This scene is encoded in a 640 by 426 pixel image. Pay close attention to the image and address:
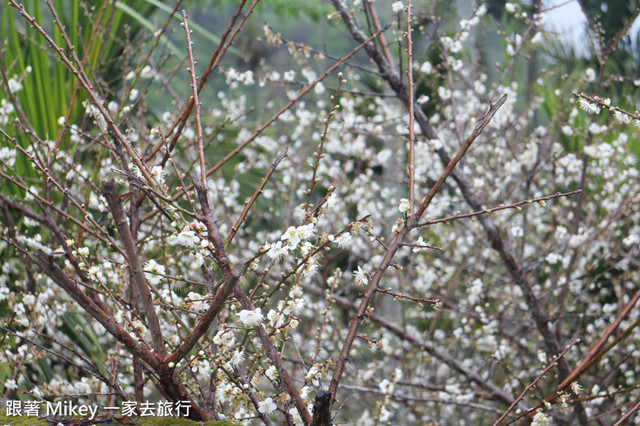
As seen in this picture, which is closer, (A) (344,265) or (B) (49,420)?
(B) (49,420)

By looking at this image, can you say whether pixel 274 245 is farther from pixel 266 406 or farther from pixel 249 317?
pixel 266 406

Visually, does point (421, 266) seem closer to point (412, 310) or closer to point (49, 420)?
point (412, 310)

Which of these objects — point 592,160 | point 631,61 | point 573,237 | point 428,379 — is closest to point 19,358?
point 573,237

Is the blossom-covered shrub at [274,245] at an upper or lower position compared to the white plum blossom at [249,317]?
upper

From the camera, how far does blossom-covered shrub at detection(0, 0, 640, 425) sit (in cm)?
118

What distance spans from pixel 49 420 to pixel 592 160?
352cm

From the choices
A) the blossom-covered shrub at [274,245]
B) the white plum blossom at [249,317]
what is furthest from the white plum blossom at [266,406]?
the white plum blossom at [249,317]

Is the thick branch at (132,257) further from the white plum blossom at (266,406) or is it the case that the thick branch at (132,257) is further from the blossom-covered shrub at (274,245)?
the white plum blossom at (266,406)

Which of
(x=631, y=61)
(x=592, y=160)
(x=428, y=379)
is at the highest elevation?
(x=631, y=61)

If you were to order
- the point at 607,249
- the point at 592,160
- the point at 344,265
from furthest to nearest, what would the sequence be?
the point at 344,265, the point at 592,160, the point at 607,249

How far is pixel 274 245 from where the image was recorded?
1.15 meters

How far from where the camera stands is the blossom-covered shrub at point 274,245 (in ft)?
3.89

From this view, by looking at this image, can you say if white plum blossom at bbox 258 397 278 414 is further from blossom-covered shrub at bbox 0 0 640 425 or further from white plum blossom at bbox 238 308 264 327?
white plum blossom at bbox 238 308 264 327

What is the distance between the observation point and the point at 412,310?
14.9 ft
